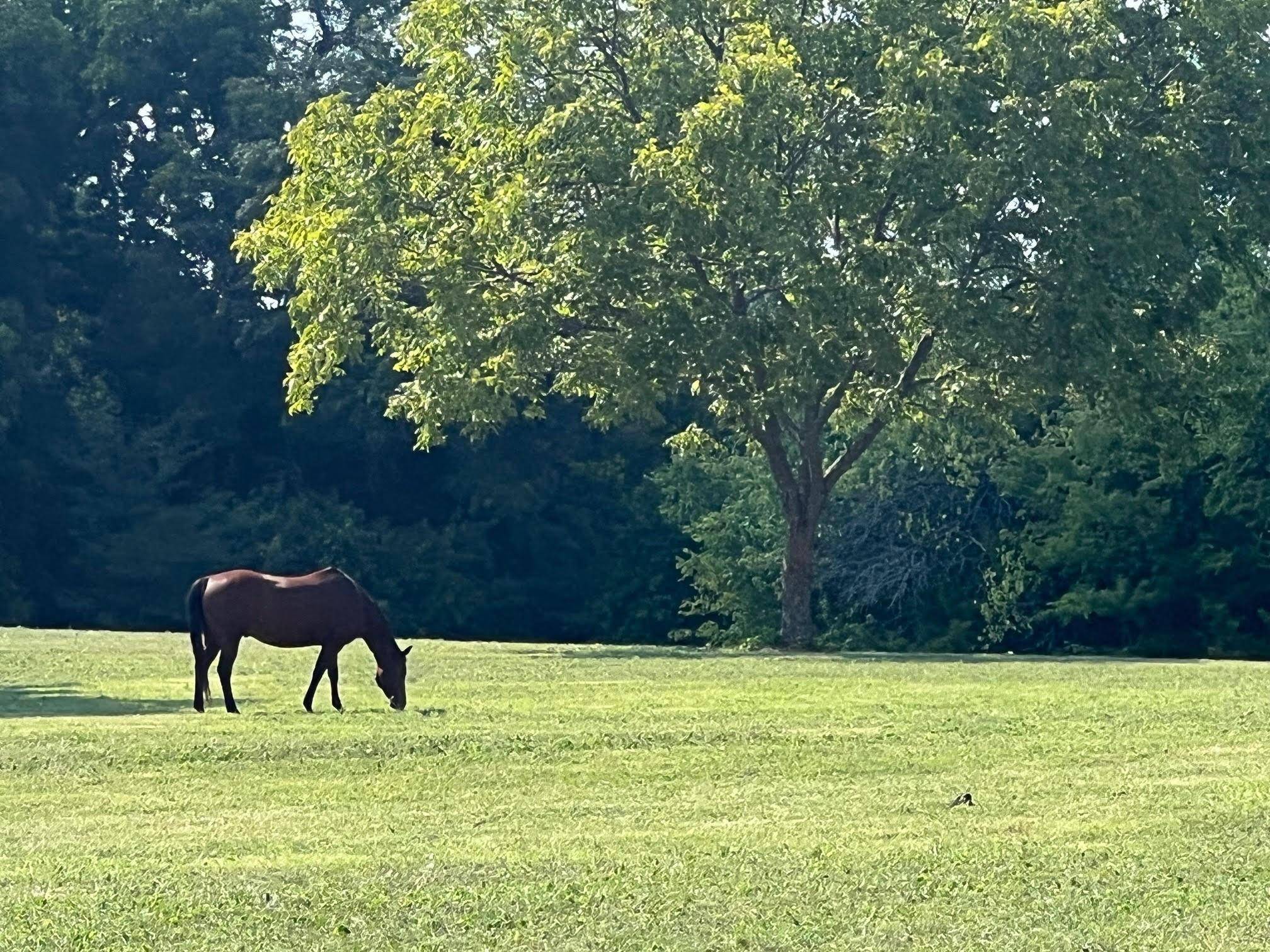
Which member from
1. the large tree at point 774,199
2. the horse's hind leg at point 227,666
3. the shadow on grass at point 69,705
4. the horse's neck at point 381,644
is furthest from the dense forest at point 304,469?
the horse's hind leg at point 227,666

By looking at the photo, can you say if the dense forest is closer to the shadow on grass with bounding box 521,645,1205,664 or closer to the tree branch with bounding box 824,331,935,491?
the tree branch with bounding box 824,331,935,491

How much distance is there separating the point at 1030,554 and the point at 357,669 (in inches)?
918

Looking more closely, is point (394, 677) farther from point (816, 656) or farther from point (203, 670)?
point (816, 656)

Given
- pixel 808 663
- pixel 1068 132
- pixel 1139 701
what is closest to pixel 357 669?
pixel 808 663

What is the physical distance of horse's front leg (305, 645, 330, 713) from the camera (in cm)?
2322

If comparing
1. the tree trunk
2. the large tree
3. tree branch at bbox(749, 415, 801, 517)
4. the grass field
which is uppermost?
the large tree

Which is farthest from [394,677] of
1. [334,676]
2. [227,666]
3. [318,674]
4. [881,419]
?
[881,419]

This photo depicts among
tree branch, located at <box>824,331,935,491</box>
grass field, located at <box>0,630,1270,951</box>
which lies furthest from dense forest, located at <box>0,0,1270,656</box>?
grass field, located at <box>0,630,1270,951</box>

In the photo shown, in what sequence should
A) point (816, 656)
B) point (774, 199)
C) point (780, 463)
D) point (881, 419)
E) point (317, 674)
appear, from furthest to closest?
point (780, 463) < point (881, 419) < point (816, 656) < point (774, 199) < point (317, 674)

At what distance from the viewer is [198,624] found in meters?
23.9

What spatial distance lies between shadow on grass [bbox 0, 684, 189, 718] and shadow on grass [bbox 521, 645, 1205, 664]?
11727 mm

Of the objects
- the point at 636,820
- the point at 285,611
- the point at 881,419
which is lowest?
the point at 636,820

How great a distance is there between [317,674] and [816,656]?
1653cm

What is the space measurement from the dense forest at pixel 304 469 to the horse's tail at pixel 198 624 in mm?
28132
